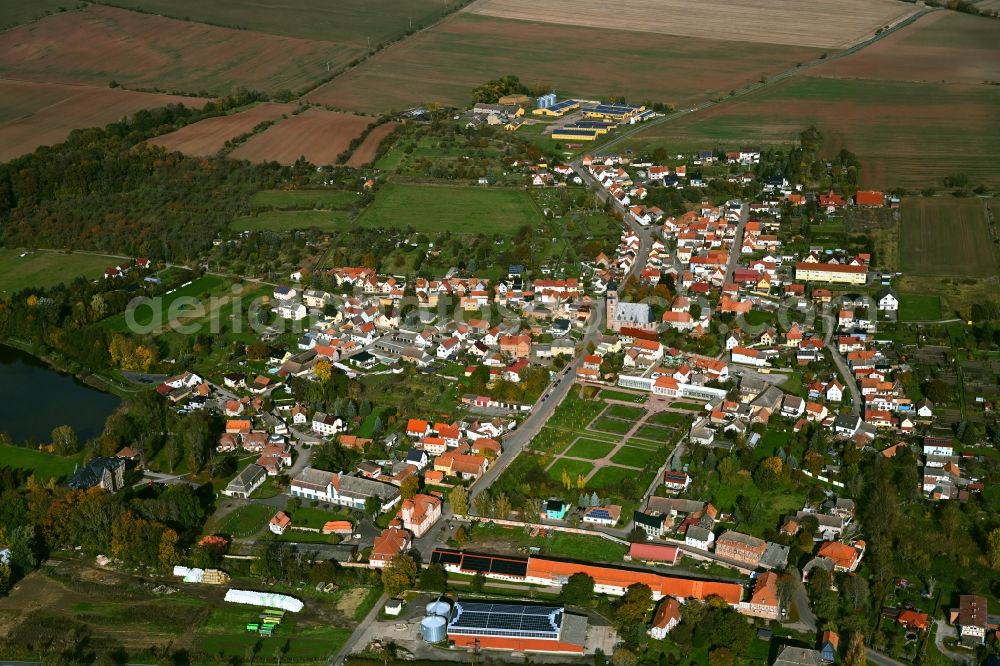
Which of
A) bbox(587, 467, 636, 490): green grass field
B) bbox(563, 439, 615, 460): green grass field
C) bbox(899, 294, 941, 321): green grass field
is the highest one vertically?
bbox(899, 294, 941, 321): green grass field

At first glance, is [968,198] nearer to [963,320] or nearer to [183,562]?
[963,320]

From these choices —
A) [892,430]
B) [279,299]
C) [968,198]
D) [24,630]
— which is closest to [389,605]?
[24,630]

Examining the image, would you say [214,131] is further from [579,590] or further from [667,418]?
[579,590]

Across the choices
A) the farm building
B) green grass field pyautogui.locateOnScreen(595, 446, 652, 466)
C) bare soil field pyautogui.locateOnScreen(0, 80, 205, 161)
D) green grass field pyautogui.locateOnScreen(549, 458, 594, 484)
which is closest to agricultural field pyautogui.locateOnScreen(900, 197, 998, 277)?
green grass field pyautogui.locateOnScreen(595, 446, 652, 466)

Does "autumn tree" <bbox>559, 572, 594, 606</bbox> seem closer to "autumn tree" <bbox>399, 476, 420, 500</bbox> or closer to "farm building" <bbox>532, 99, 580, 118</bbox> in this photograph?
"autumn tree" <bbox>399, 476, 420, 500</bbox>

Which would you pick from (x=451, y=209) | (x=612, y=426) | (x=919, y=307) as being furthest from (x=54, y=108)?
(x=919, y=307)

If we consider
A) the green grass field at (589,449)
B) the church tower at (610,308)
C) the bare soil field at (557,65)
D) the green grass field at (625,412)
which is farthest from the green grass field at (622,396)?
the bare soil field at (557,65)
